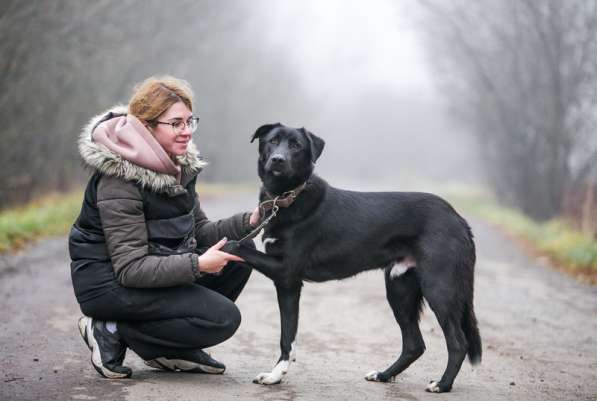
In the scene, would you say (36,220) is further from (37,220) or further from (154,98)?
(154,98)

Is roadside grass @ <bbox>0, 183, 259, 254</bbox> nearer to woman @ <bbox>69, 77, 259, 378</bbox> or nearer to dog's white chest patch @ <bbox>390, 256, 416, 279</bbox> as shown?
woman @ <bbox>69, 77, 259, 378</bbox>

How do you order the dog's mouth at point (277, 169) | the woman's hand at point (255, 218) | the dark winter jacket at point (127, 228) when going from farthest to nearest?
the woman's hand at point (255, 218)
the dog's mouth at point (277, 169)
the dark winter jacket at point (127, 228)

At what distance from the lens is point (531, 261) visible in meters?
9.92

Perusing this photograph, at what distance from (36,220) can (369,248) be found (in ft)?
23.6

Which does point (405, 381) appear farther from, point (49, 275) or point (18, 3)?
point (18, 3)

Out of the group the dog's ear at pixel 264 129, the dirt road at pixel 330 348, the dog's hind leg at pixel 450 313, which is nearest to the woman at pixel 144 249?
the dirt road at pixel 330 348

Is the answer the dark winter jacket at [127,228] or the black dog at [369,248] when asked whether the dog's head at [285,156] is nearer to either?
the black dog at [369,248]

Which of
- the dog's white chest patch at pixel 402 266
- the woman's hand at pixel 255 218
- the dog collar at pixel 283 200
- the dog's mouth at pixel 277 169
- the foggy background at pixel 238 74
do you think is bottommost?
the dog's white chest patch at pixel 402 266

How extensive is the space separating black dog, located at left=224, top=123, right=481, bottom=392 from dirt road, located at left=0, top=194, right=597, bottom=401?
0.24m

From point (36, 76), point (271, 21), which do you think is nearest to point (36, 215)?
point (36, 76)

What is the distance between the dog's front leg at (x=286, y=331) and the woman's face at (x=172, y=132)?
3.23 feet

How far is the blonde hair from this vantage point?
3.74 meters

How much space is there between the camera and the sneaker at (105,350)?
3.63 meters

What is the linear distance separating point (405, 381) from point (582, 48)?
9807 mm
